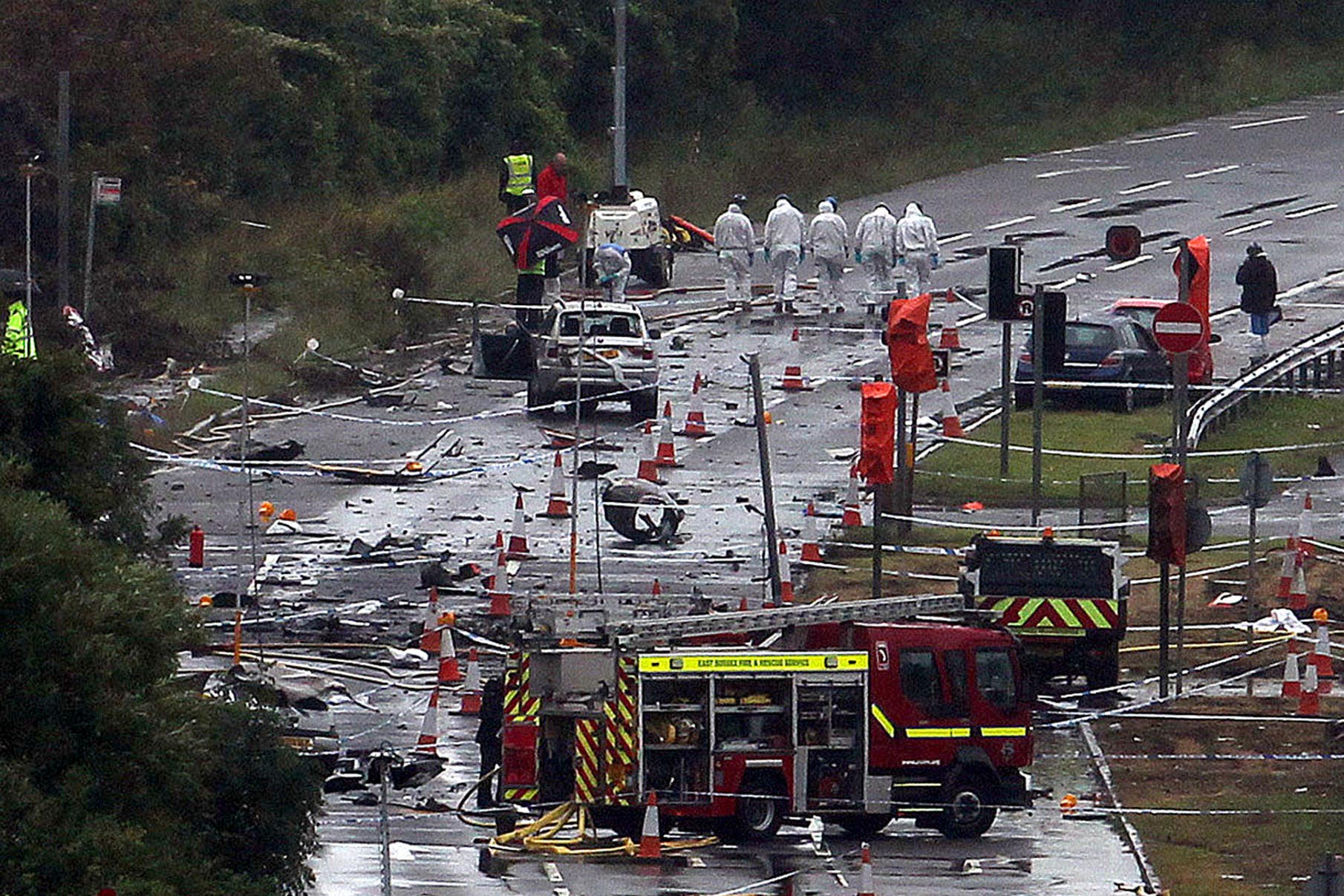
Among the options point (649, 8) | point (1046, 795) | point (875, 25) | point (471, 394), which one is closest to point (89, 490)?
point (1046, 795)

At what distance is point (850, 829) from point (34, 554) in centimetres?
832

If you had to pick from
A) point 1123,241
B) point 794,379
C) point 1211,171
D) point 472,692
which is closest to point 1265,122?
point 1211,171

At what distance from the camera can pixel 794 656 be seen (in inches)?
818

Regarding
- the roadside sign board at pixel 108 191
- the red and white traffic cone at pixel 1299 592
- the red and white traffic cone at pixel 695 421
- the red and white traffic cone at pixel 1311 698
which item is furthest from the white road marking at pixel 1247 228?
the red and white traffic cone at pixel 1311 698

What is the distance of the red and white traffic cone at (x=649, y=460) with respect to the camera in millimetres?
33250

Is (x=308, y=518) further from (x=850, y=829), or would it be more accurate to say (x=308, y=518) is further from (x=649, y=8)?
(x=649, y=8)

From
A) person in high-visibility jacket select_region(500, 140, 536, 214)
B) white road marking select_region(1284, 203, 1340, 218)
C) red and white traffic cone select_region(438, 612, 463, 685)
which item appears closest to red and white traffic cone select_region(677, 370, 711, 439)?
person in high-visibility jacket select_region(500, 140, 536, 214)

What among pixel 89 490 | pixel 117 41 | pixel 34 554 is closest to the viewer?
pixel 34 554

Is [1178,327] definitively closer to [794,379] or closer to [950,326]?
[794,379]

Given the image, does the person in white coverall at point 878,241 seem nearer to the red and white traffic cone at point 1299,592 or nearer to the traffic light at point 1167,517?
the red and white traffic cone at point 1299,592

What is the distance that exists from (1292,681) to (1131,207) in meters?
29.7

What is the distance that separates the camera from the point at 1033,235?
167 ft

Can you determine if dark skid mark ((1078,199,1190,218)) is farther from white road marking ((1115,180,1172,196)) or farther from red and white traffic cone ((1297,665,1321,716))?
red and white traffic cone ((1297,665,1321,716))

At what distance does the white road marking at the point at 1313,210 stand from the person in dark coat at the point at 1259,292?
1167cm
